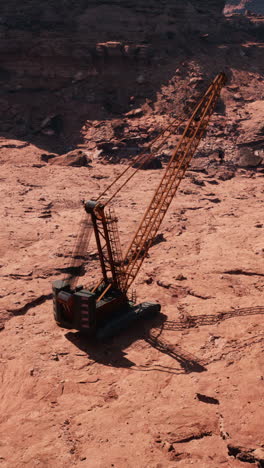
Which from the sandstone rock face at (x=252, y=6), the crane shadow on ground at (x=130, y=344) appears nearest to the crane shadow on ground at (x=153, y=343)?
the crane shadow on ground at (x=130, y=344)

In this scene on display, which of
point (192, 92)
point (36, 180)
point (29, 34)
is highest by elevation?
point (29, 34)

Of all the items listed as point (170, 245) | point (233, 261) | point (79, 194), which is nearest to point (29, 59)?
point (79, 194)

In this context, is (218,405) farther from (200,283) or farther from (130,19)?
(130,19)

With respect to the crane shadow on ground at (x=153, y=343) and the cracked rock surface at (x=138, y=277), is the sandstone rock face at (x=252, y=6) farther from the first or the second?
the crane shadow on ground at (x=153, y=343)

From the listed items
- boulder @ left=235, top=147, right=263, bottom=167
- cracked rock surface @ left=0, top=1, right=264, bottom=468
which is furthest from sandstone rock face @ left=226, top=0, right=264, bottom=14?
boulder @ left=235, top=147, right=263, bottom=167

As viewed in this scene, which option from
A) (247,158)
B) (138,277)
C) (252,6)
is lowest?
(138,277)

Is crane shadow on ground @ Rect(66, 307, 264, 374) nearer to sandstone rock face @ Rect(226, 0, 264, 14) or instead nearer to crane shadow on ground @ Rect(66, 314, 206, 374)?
crane shadow on ground @ Rect(66, 314, 206, 374)

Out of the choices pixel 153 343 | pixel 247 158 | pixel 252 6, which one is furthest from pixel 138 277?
pixel 252 6

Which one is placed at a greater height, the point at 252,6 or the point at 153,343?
the point at 252,6

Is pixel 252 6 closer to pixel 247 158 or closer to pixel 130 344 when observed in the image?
pixel 247 158
